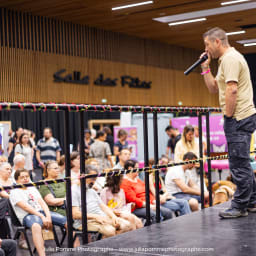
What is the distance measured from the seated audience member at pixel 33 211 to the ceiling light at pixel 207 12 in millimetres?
6440

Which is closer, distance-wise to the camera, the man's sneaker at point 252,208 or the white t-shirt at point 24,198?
the man's sneaker at point 252,208

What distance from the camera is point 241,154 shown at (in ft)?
10.0

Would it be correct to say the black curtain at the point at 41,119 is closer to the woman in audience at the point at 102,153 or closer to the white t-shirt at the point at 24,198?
the woman in audience at the point at 102,153

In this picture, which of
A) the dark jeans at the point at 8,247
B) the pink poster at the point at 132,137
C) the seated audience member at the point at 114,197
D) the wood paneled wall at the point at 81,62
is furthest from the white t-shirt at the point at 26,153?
the dark jeans at the point at 8,247

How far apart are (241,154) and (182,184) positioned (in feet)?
8.52

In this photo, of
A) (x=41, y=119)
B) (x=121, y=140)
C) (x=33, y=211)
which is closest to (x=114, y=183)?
(x=33, y=211)

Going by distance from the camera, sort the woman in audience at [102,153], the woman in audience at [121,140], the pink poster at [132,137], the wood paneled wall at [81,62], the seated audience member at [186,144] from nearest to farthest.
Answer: the seated audience member at [186,144]
the woman in audience at [102,153]
the woman in audience at [121,140]
the pink poster at [132,137]
the wood paneled wall at [81,62]

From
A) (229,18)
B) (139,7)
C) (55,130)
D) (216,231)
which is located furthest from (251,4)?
(216,231)

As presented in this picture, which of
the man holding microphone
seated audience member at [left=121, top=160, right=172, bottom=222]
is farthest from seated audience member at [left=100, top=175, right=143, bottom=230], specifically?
the man holding microphone

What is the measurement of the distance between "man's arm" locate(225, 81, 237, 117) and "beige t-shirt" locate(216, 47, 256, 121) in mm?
36

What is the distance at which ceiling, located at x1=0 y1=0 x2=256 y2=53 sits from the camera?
28.4 feet

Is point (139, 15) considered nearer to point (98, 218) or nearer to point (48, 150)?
point (48, 150)

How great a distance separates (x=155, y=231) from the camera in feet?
9.61

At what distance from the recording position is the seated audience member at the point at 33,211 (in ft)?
13.7
